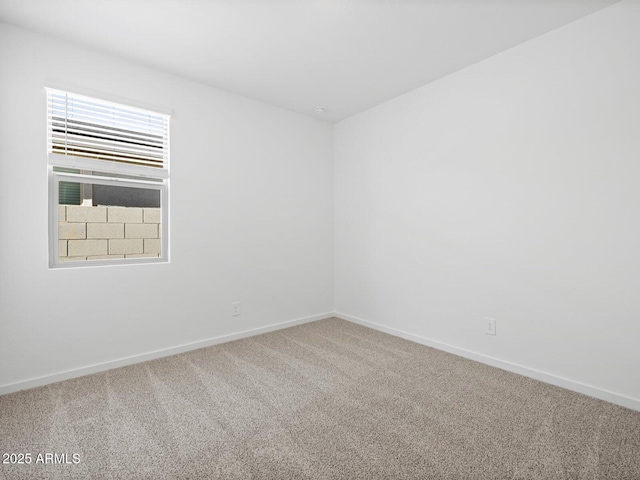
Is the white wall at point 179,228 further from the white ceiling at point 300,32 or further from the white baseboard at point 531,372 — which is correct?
the white baseboard at point 531,372

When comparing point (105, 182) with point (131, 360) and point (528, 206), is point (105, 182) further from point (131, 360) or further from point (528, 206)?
point (528, 206)

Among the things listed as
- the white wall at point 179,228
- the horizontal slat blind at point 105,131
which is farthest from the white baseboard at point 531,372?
the horizontal slat blind at point 105,131

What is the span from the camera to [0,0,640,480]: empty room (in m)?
1.77

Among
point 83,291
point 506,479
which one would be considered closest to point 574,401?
point 506,479

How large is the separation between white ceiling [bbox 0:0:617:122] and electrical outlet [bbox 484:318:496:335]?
7.27 feet

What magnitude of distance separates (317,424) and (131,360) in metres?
1.80

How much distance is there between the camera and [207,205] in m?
3.14

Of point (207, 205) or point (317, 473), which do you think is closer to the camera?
point (317, 473)

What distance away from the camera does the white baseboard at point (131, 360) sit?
7.47 feet

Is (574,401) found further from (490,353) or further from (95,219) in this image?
(95,219)

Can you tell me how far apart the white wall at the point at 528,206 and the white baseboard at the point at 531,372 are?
24mm

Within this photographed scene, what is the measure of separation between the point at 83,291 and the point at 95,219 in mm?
597

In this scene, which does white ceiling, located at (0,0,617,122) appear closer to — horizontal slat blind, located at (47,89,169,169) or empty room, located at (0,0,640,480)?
empty room, located at (0,0,640,480)

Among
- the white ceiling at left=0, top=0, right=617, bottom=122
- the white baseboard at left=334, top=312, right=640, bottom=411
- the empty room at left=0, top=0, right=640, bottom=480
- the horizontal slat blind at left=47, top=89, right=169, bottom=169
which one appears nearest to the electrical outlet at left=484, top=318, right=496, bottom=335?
the empty room at left=0, top=0, right=640, bottom=480
